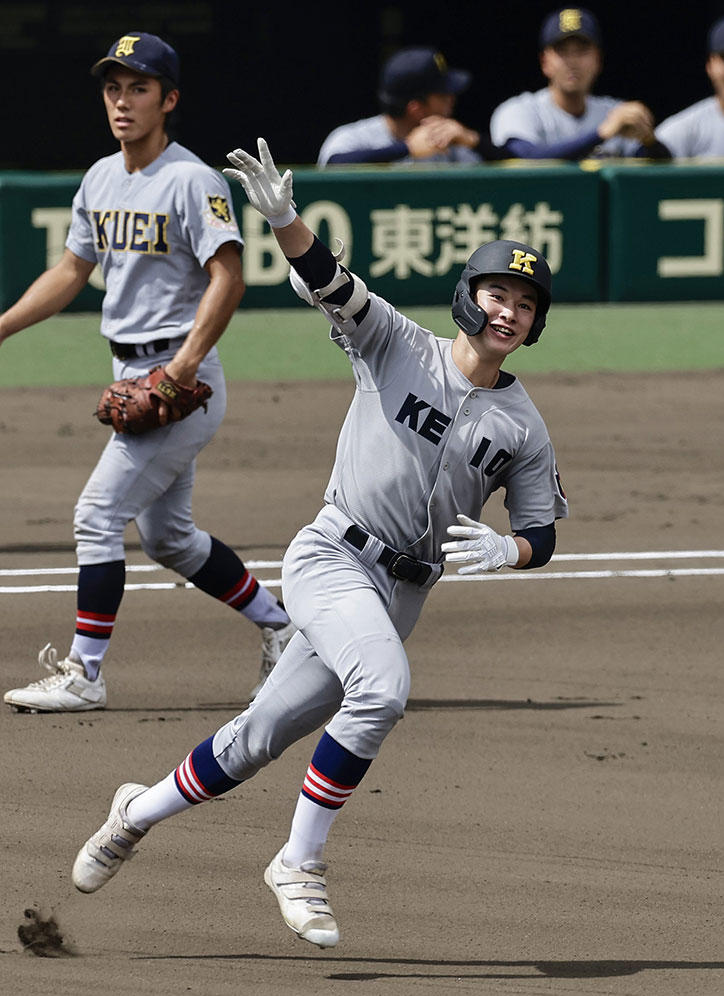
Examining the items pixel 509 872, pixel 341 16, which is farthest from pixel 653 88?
pixel 509 872

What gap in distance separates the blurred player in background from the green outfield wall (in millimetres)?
176

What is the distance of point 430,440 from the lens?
5.02 meters

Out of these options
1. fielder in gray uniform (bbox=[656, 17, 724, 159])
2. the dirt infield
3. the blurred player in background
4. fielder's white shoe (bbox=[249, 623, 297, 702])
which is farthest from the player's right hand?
fielder's white shoe (bbox=[249, 623, 297, 702])

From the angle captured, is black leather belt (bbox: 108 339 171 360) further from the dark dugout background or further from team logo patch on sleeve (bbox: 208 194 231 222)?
the dark dugout background

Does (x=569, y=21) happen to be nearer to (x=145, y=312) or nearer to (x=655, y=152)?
(x=655, y=152)

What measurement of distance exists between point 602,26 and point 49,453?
1641cm

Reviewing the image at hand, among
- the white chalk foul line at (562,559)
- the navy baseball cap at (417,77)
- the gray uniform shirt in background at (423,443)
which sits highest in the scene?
the navy baseball cap at (417,77)

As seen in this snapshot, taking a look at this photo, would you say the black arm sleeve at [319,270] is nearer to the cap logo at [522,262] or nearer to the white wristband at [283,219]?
the white wristband at [283,219]

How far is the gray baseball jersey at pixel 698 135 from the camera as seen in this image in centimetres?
1608

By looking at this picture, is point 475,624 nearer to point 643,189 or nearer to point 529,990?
point 529,990

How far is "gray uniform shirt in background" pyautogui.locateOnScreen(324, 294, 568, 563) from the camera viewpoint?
502 centimetres

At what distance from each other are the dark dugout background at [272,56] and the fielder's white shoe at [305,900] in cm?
2099

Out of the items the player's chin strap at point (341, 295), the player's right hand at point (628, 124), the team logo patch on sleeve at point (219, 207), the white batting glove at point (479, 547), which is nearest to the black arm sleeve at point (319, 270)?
the player's chin strap at point (341, 295)

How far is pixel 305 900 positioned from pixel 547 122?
38.5 feet
